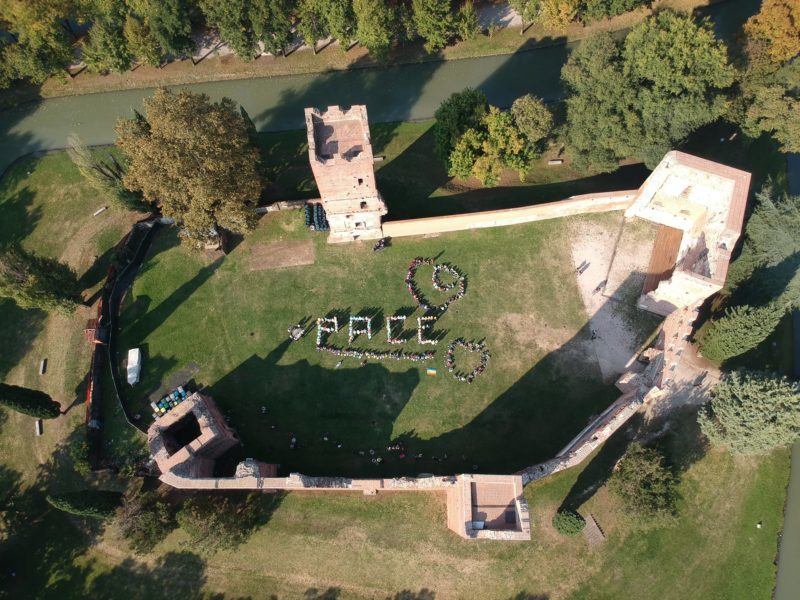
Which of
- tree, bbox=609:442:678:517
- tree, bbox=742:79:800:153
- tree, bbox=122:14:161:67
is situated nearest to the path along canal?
tree, bbox=122:14:161:67

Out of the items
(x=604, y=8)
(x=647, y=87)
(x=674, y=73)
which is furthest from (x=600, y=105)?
(x=604, y=8)

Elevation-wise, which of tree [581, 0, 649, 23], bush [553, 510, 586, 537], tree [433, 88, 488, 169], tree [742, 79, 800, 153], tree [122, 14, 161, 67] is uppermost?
tree [122, 14, 161, 67]

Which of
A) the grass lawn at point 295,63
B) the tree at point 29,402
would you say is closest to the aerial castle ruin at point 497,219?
the tree at point 29,402

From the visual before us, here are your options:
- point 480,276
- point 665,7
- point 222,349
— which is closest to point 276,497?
point 222,349

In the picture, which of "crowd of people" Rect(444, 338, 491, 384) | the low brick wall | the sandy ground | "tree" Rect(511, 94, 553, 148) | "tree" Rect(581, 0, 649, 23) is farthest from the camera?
"tree" Rect(581, 0, 649, 23)

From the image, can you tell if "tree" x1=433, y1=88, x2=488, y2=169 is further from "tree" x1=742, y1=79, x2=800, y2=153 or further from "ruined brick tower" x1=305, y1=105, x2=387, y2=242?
"tree" x1=742, y1=79, x2=800, y2=153

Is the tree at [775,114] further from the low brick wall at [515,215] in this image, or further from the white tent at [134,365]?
the white tent at [134,365]

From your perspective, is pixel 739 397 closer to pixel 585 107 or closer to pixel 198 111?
pixel 585 107
